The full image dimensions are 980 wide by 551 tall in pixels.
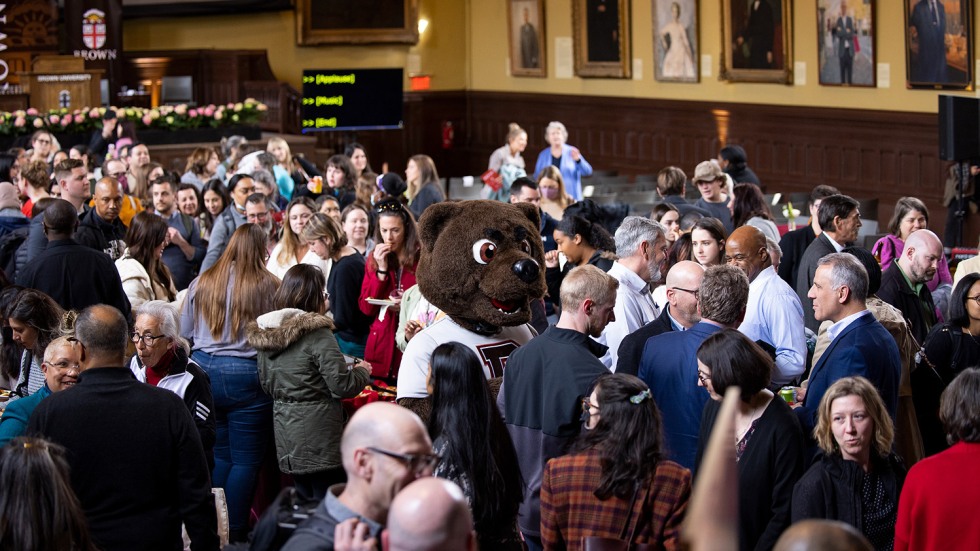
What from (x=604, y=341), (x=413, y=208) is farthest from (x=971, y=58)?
(x=604, y=341)

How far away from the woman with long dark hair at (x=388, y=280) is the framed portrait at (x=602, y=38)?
45.6ft

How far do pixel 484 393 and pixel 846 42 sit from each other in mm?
13623

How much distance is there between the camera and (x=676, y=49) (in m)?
19.3

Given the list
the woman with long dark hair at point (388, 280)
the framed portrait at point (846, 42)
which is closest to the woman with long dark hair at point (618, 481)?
the woman with long dark hair at point (388, 280)

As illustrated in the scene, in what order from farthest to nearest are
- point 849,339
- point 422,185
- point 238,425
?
point 422,185 → point 238,425 → point 849,339

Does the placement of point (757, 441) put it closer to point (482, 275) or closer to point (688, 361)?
point (688, 361)

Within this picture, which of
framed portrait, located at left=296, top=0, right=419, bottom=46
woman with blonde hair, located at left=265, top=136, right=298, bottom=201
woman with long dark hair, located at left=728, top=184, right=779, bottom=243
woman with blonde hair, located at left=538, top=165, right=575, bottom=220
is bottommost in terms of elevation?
woman with long dark hair, located at left=728, top=184, right=779, bottom=243

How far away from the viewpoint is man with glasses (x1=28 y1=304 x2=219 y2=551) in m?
4.21

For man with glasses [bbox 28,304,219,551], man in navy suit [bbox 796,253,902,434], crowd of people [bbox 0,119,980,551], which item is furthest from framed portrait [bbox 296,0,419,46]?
man with glasses [bbox 28,304,219,551]

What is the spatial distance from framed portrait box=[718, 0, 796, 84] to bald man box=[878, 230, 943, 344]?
36.1 feet

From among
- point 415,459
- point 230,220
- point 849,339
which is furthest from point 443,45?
point 415,459

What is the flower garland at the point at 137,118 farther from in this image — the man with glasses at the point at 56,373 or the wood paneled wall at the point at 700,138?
the man with glasses at the point at 56,373

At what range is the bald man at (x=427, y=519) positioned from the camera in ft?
7.68

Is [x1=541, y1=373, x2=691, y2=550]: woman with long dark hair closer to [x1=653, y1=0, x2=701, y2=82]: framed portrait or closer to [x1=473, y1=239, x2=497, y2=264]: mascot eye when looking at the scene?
[x1=473, y1=239, x2=497, y2=264]: mascot eye
